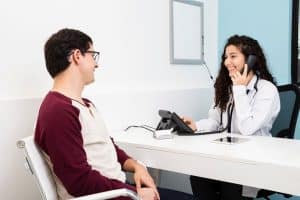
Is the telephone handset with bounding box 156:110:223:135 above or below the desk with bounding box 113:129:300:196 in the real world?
above

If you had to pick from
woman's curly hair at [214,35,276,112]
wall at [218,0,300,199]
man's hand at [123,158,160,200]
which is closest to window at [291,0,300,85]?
wall at [218,0,300,199]

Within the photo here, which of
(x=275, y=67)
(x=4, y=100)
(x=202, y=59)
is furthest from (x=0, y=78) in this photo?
(x=275, y=67)

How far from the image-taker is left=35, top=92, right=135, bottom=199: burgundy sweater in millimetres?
1145

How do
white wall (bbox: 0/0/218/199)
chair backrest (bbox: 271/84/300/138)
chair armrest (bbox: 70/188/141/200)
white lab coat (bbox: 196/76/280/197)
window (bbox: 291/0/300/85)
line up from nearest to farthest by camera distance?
chair armrest (bbox: 70/188/141/200) < white wall (bbox: 0/0/218/199) < white lab coat (bbox: 196/76/280/197) < chair backrest (bbox: 271/84/300/138) < window (bbox: 291/0/300/85)

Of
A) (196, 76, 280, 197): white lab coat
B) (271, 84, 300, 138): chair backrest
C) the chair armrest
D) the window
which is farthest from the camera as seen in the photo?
the window

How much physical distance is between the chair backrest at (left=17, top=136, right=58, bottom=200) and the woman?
92 centimetres

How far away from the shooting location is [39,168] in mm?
1204

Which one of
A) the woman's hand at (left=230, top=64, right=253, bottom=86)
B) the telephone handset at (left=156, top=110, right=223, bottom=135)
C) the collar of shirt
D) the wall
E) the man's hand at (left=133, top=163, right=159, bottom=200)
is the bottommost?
the man's hand at (left=133, top=163, right=159, bottom=200)

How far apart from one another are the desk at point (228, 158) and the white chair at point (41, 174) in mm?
350

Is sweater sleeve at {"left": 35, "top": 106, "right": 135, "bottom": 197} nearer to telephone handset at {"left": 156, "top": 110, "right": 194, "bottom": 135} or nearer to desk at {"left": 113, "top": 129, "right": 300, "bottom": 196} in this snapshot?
desk at {"left": 113, "top": 129, "right": 300, "bottom": 196}

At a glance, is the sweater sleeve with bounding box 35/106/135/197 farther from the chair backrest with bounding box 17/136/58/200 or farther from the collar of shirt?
the collar of shirt

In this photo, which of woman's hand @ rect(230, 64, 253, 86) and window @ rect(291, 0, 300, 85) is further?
window @ rect(291, 0, 300, 85)

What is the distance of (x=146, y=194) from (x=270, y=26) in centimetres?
188

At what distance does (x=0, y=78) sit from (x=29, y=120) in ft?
0.79
